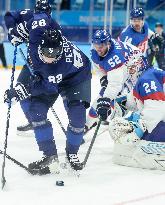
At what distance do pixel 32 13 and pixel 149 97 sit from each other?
3.75 ft

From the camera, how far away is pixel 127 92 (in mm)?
4199

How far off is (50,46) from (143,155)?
88 cm

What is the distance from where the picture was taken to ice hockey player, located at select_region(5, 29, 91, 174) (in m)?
3.04

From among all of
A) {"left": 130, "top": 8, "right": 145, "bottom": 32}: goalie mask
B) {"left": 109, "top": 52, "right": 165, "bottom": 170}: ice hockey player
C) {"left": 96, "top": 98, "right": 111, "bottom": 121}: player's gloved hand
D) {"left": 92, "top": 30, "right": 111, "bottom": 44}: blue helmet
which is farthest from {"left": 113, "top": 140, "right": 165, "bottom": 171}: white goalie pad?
{"left": 130, "top": 8, "right": 145, "bottom": 32}: goalie mask

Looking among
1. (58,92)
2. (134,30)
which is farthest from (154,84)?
(134,30)

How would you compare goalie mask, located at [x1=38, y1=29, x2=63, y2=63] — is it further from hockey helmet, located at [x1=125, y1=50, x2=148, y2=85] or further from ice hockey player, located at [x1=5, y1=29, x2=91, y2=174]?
hockey helmet, located at [x1=125, y1=50, x2=148, y2=85]

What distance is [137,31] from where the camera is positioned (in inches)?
217

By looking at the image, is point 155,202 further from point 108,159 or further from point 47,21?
point 47,21

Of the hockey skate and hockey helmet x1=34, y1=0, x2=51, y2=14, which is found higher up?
hockey helmet x1=34, y1=0, x2=51, y2=14

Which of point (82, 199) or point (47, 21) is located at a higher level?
point (47, 21)

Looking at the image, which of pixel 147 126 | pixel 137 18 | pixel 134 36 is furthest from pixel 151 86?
pixel 134 36

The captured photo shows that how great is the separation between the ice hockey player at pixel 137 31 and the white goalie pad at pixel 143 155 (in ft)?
6.90

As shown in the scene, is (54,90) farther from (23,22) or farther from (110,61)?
(23,22)

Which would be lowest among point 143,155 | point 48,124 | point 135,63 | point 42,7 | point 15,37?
point 143,155
